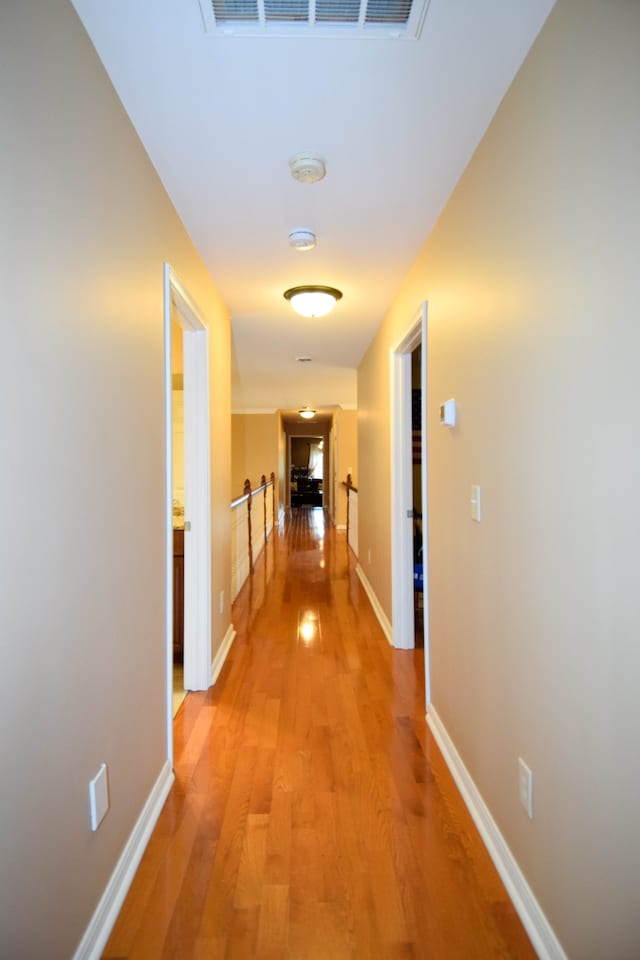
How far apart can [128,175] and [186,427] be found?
142 cm

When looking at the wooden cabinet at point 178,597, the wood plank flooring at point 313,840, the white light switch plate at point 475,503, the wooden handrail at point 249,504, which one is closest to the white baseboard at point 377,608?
the wood plank flooring at point 313,840

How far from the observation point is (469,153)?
5.85 ft

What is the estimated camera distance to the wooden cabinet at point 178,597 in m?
3.20

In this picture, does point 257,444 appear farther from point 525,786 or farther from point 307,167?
point 525,786

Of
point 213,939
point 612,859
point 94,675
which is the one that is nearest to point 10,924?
point 94,675

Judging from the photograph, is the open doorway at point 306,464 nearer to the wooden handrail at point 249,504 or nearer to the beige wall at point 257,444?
the beige wall at point 257,444

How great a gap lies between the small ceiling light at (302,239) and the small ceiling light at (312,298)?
0.61m

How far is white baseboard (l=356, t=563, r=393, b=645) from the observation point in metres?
3.69

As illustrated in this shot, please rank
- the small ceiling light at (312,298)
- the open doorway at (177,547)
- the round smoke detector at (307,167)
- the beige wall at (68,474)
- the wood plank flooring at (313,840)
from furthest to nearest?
the small ceiling light at (312,298)
the open doorway at (177,547)
the round smoke detector at (307,167)
the wood plank flooring at (313,840)
the beige wall at (68,474)

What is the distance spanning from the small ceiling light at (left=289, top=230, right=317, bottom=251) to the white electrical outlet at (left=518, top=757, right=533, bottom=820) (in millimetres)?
2264

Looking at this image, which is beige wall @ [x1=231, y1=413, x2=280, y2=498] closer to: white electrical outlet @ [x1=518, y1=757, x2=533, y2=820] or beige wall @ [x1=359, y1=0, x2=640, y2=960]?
beige wall @ [x1=359, y1=0, x2=640, y2=960]

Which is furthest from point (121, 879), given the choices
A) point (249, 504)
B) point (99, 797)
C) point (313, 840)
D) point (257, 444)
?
point (257, 444)

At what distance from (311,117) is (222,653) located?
2.91 meters

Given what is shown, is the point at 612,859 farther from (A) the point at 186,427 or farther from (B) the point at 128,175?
(A) the point at 186,427
